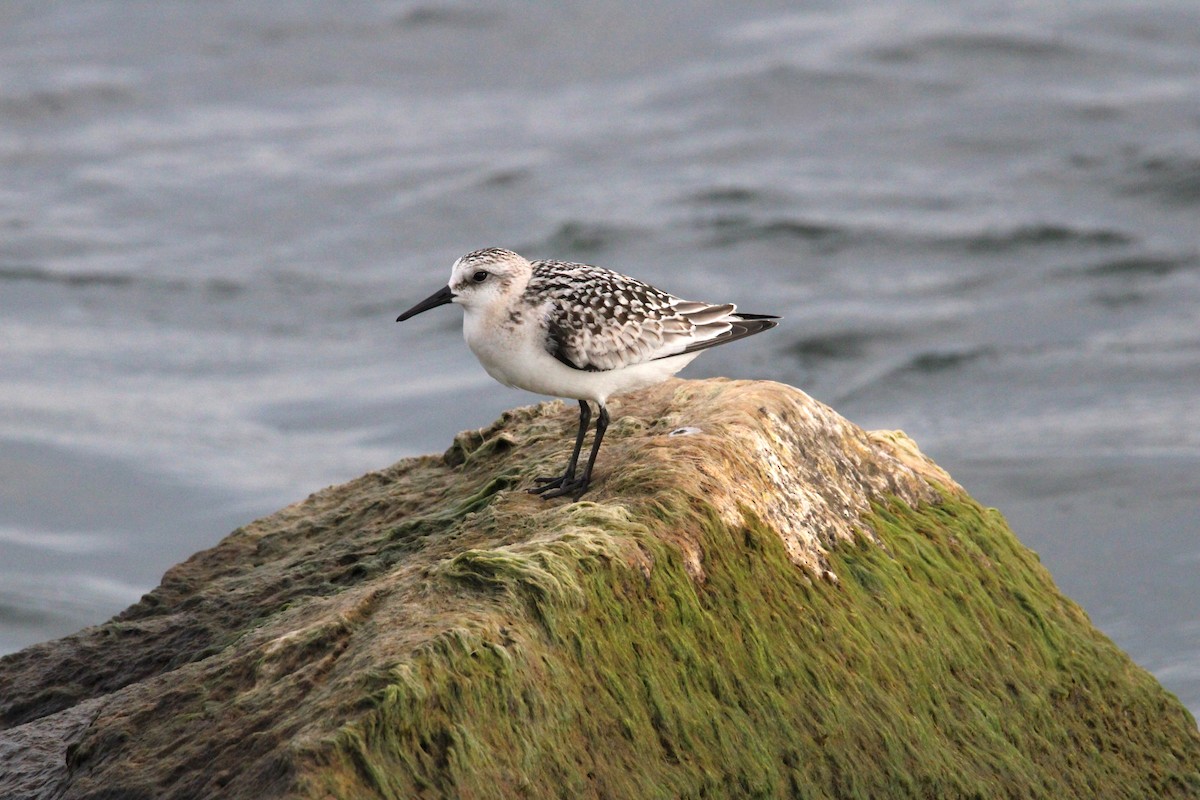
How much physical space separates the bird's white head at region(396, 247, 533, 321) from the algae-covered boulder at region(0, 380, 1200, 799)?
2.33 ft

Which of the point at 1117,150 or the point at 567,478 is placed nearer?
the point at 567,478

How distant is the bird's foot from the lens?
6.28 metres

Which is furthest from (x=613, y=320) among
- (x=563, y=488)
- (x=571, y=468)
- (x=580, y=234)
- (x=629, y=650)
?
(x=580, y=234)

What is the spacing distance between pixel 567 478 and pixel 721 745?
5.09 ft

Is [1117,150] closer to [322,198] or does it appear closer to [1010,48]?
[1010,48]

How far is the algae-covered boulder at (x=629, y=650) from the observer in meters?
4.82

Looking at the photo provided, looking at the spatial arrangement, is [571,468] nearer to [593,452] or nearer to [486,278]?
[593,452]

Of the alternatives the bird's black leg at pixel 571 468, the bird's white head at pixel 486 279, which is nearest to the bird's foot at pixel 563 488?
the bird's black leg at pixel 571 468

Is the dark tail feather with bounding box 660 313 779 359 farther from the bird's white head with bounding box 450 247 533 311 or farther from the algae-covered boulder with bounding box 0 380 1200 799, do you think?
the bird's white head with bounding box 450 247 533 311

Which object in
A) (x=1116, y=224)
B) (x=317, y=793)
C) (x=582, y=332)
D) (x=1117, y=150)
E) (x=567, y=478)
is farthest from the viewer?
(x=1117, y=150)

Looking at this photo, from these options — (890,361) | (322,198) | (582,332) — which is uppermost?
(582,332)

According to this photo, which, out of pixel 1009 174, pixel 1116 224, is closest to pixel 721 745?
pixel 1116 224

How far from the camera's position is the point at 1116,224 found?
19.1m

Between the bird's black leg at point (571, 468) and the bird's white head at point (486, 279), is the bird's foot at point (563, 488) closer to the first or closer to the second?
the bird's black leg at point (571, 468)
